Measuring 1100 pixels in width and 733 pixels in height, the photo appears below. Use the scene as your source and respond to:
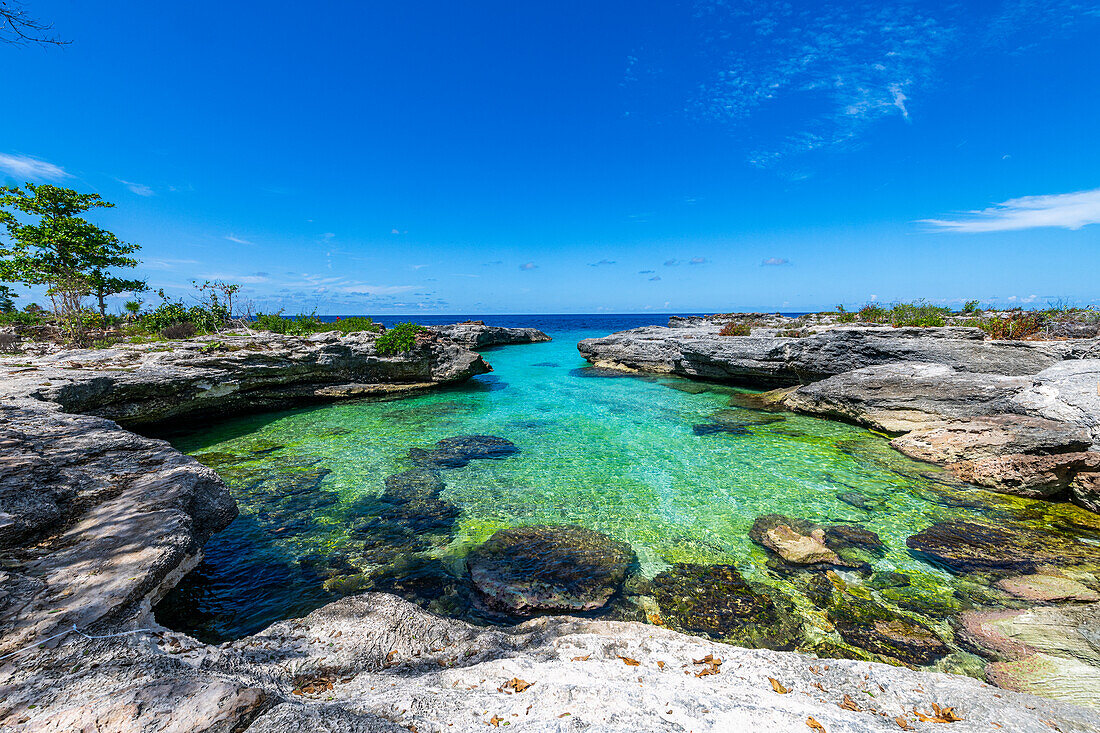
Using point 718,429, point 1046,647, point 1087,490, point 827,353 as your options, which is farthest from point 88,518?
point 827,353

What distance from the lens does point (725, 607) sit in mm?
5406

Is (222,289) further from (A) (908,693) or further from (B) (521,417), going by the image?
(A) (908,693)

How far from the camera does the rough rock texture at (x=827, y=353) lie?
1284 cm

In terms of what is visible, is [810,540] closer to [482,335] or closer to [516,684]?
[516,684]

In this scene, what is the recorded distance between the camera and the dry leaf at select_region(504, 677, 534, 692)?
3166 mm

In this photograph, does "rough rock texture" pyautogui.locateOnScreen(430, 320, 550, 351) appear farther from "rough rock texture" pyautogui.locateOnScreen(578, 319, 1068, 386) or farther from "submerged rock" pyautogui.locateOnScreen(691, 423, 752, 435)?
"submerged rock" pyautogui.locateOnScreen(691, 423, 752, 435)

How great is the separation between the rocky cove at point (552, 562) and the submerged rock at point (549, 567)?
49mm

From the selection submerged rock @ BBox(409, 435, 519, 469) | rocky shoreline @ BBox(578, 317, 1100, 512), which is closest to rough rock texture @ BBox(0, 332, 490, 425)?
submerged rock @ BBox(409, 435, 519, 469)

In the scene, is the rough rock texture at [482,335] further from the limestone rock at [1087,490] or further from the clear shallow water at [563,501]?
the limestone rock at [1087,490]

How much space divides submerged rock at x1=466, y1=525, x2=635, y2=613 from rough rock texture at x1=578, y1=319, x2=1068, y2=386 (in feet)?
49.0

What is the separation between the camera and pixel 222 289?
86.0ft

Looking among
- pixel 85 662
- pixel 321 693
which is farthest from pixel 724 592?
pixel 85 662

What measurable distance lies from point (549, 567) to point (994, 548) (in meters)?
7.66

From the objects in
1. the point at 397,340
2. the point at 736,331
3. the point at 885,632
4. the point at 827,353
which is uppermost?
the point at 736,331
